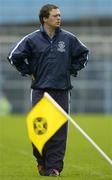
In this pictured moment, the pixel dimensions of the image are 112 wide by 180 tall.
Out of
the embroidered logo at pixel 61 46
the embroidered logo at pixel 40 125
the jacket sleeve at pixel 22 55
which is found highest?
the embroidered logo at pixel 61 46

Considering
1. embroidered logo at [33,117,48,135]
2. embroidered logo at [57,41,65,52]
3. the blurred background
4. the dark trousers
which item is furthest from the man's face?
the blurred background

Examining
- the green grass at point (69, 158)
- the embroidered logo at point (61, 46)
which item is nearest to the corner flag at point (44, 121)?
the green grass at point (69, 158)

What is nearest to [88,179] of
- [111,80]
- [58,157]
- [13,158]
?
[58,157]

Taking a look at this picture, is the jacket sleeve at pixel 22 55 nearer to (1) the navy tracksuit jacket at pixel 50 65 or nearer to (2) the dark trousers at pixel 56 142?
(1) the navy tracksuit jacket at pixel 50 65

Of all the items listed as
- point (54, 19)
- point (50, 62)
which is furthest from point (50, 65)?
point (54, 19)

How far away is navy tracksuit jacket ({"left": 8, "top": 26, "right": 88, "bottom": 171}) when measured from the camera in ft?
34.5

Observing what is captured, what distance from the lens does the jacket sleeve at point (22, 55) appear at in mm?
10586

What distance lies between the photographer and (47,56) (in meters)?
10.5

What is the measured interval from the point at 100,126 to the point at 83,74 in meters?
13.6

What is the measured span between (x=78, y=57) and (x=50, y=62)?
499 mm

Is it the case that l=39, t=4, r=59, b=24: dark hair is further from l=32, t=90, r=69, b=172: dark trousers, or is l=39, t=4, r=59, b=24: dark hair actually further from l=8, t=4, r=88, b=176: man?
l=32, t=90, r=69, b=172: dark trousers

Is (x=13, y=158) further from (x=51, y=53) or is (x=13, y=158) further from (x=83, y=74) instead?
(x=83, y=74)

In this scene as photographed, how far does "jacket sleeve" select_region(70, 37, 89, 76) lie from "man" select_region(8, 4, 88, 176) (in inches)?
0.5

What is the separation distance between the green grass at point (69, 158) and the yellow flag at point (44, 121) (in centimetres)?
92
